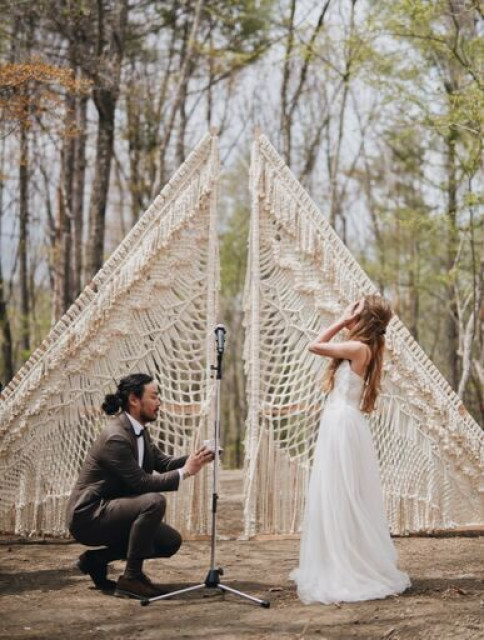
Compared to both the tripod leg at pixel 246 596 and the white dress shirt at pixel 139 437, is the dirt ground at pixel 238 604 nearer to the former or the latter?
the tripod leg at pixel 246 596

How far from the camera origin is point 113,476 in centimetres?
348

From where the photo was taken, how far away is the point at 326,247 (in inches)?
185

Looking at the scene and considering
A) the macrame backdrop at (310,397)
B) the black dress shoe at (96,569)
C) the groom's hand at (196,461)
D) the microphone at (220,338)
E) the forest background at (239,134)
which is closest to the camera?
the groom's hand at (196,461)

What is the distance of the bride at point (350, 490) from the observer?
336cm

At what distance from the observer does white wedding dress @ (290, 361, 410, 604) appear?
3.34m

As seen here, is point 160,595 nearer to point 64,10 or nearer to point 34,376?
point 34,376

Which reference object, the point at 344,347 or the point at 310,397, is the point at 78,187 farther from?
the point at 344,347

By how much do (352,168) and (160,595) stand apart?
45.3ft

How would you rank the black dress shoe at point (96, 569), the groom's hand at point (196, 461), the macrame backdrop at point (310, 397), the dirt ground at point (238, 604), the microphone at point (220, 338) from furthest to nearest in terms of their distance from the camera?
the macrame backdrop at point (310, 397) < the black dress shoe at point (96, 569) < the microphone at point (220, 338) < the groom's hand at point (196, 461) < the dirt ground at point (238, 604)

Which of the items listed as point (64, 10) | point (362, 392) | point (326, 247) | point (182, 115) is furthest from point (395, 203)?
point (362, 392)

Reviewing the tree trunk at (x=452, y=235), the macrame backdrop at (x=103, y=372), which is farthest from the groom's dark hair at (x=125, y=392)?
the tree trunk at (x=452, y=235)

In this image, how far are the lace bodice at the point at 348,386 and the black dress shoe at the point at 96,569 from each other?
1.27 metres

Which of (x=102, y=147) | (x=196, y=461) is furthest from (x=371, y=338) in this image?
(x=102, y=147)

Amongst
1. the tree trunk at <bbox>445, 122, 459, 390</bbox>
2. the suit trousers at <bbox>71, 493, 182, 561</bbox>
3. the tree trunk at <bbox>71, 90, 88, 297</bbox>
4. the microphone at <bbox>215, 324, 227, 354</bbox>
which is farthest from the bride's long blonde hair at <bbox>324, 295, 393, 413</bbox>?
the tree trunk at <bbox>71, 90, 88, 297</bbox>
